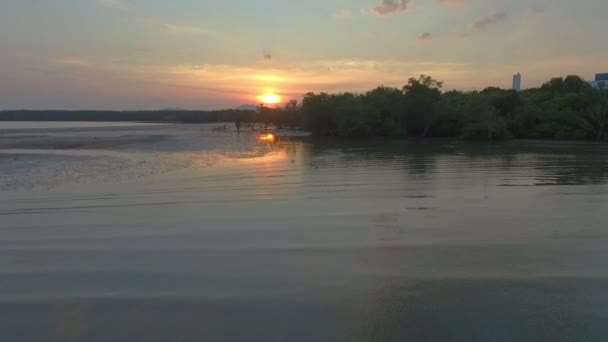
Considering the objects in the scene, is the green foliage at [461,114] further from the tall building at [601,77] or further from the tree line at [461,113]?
the tall building at [601,77]

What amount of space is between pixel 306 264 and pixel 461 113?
2230 inches

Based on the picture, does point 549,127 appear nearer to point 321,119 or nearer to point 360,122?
point 360,122

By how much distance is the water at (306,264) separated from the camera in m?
5.01

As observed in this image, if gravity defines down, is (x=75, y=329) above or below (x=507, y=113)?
below

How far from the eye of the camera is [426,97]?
60281mm

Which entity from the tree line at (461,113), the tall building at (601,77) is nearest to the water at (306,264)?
the tree line at (461,113)

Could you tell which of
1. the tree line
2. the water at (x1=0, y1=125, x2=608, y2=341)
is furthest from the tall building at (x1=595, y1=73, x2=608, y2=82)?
the water at (x1=0, y1=125, x2=608, y2=341)

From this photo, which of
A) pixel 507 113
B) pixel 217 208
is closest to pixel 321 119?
pixel 507 113

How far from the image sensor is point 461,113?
58.6 metres

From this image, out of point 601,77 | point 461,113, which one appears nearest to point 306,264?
point 461,113

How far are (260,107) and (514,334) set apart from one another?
414 ft

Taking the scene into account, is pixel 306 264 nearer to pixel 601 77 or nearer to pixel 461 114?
pixel 461 114

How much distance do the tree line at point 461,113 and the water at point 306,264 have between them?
4299cm

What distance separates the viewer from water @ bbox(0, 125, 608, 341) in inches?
197
